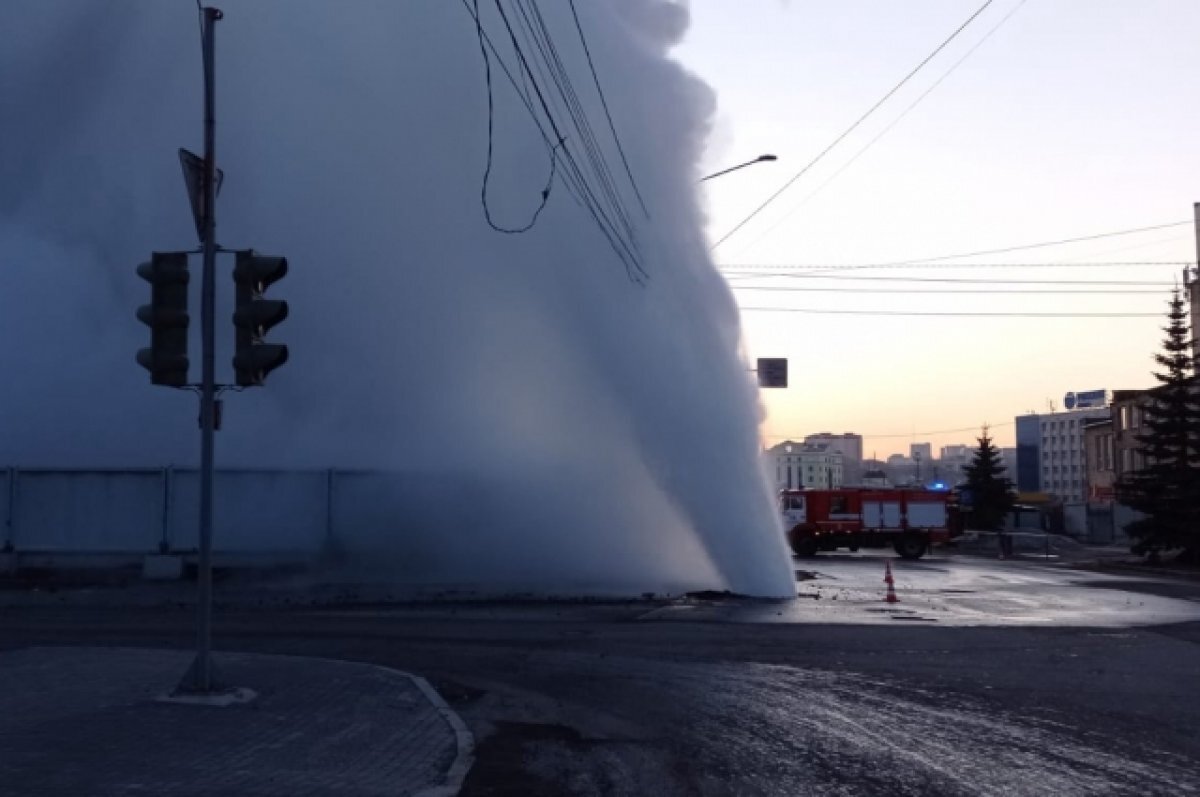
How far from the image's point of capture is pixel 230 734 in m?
8.85

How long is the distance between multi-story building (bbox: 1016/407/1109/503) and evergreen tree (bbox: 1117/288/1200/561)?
84.6 m

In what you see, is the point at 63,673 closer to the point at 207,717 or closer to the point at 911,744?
the point at 207,717

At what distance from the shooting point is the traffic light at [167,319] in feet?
34.5

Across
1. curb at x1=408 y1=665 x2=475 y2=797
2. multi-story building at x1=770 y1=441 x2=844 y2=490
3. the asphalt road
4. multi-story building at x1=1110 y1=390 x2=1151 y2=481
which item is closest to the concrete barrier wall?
the asphalt road

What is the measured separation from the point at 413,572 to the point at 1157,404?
28944mm

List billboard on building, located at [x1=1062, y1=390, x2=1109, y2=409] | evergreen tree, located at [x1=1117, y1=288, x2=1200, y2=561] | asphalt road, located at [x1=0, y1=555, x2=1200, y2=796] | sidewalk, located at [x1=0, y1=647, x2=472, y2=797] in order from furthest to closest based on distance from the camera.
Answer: billboard on building, located at [x1=1062, y1=390, x2=1109, y2=409] < evergreen tree, located at [x1=1117, y1=288, x2=1200, y2=561] < asphalt road, located at [x1=0, y1=555, x2=1200, y2=796] < sidewalk, located at [x1=0, y1=647, x2=472, y2=797]

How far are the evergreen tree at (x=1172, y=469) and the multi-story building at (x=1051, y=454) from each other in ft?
278

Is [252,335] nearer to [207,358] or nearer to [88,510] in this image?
[207,358]

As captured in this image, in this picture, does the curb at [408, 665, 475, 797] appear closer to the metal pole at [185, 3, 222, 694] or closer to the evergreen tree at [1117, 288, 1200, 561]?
the metal pole at [185, 3, 222, 694]

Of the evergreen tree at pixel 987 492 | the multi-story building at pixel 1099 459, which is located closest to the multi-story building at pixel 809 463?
the multi-story building at pixel 1099 459

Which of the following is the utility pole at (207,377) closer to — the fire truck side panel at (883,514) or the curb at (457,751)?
the curb at (457,751)

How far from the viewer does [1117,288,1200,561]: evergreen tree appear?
40.7m

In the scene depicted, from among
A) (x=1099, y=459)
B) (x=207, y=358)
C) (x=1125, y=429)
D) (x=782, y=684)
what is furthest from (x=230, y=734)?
(x=1099, y=459)

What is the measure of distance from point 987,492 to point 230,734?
68.0 m
